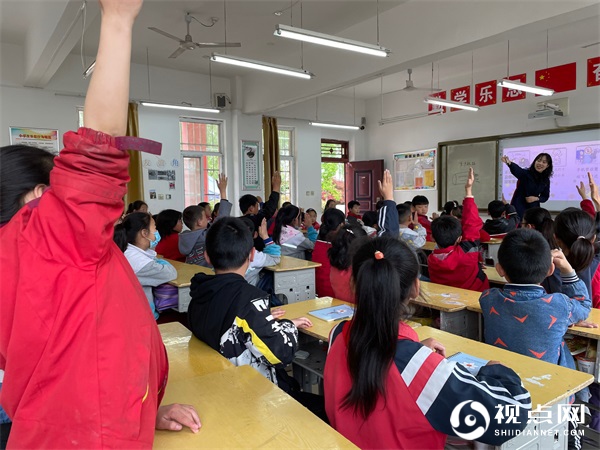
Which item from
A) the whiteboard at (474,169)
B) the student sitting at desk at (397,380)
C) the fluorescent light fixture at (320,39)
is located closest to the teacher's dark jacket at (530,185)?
the fluorescent light fixture at (320,39)

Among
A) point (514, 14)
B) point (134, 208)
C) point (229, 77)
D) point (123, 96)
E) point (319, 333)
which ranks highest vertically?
point (229, 77)

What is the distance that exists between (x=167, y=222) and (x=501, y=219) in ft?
12.9

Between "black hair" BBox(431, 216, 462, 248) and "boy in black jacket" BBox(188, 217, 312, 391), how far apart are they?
5.38 ft

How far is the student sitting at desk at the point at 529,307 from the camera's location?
1653mm

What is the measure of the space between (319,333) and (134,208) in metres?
4.09

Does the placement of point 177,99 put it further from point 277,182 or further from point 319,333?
point 319,333

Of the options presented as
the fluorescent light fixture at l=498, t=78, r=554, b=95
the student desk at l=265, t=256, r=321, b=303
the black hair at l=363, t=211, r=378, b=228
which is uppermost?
the fluorescent light fixture at l=498, t=78, r=554, b=95

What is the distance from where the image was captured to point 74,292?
597 mm

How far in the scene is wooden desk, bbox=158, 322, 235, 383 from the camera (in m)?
1.47

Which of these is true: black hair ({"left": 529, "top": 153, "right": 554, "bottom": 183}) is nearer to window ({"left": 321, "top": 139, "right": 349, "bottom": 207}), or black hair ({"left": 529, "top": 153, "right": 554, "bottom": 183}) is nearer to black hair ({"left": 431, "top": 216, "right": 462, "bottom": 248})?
black hair ({"left": 431, "top": 216, "right": 462, "bottom": 248})

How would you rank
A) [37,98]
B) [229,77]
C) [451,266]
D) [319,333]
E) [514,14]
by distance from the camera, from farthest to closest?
[229,77]
[37,98]
[514,14]
[451,266]
[319,333]

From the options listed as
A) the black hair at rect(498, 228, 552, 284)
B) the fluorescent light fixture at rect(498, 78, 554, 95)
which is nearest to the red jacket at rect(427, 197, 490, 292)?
the black hair at rect(498, 228, 552, 284)

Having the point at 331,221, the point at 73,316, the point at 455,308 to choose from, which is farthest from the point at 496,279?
the point at 73,316

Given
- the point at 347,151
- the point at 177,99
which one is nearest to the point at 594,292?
the point at 177,99
